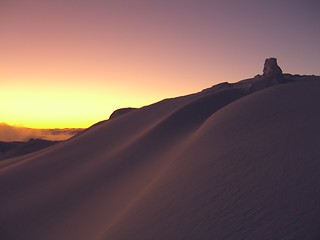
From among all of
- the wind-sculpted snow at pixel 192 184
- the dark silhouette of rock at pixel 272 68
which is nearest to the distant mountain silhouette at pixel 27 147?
the wind-sculpted snow at pixel 192 184

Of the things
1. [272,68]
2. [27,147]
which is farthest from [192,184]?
[27,147]

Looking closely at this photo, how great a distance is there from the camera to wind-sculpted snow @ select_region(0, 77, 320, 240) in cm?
861

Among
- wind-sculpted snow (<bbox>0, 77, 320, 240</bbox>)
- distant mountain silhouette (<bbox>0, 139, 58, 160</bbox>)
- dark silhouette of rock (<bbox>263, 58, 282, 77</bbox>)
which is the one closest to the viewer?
wind-sculpted snow (<bbox>0, 77, 320, 240</bbox>)

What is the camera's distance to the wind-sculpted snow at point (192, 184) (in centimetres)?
861

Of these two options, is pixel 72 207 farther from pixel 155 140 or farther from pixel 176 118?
pixel 176 118

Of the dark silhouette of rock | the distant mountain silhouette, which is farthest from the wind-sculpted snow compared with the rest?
the distant mountain silhouette

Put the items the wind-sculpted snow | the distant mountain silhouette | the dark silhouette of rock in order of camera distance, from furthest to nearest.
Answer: the distant mountain silhouette, the dark silhouette of rock, the wind-sculpted snow

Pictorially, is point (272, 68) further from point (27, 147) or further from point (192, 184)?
point (27, 147)

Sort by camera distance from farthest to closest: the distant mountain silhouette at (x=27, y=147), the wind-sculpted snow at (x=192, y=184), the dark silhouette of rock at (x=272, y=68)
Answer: the distant mountain silhouette at (x=27, y=147)
the dark silhouette of rock at (x=272, y=68)
the wind-sculpted snow at (x=192, y=184)

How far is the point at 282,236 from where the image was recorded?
7.26 meters

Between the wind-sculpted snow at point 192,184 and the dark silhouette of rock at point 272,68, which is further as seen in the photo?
the dark silhouette of rock at point 272,68

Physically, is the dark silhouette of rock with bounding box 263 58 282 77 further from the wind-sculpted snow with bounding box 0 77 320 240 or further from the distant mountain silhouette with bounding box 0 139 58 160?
the distant mountain silhouette with bounding box 0 139 58 160

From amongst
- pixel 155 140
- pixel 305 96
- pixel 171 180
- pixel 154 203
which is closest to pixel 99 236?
pixel 154 203

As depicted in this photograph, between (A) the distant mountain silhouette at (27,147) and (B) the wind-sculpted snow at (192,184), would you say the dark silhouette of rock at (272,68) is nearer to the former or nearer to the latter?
(B) the wind-sculpted snow at (192,184)
